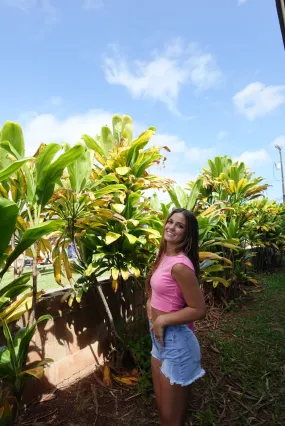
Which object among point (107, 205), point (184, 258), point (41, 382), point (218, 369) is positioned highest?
point (107, 205)

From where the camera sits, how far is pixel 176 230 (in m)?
1.47

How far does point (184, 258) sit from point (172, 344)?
38cm

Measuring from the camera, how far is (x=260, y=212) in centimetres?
709

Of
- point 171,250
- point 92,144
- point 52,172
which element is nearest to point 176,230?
point 171,250

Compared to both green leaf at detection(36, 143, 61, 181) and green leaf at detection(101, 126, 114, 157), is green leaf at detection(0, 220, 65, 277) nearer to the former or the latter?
green leaf at detection(36, 143, 61, 181)

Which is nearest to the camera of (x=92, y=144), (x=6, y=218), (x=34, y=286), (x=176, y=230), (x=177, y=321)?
(x=6, y=218)

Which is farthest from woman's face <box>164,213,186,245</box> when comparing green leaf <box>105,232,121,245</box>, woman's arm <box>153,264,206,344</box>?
green leaf <box>105,232,121,245</box>

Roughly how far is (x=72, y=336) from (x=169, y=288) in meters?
1.34

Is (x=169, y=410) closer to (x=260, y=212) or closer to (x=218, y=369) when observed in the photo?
(x=218, y=369)

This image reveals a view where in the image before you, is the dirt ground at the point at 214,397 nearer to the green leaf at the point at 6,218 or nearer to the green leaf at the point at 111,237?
the green leaf at the point at 111,237

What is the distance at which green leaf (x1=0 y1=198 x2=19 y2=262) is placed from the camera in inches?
44.5

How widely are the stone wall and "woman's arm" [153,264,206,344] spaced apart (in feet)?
3.71

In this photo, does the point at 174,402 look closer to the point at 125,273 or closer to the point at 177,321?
the point at 177,321

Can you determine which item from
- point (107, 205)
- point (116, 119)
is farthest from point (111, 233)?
point (116, 119)
